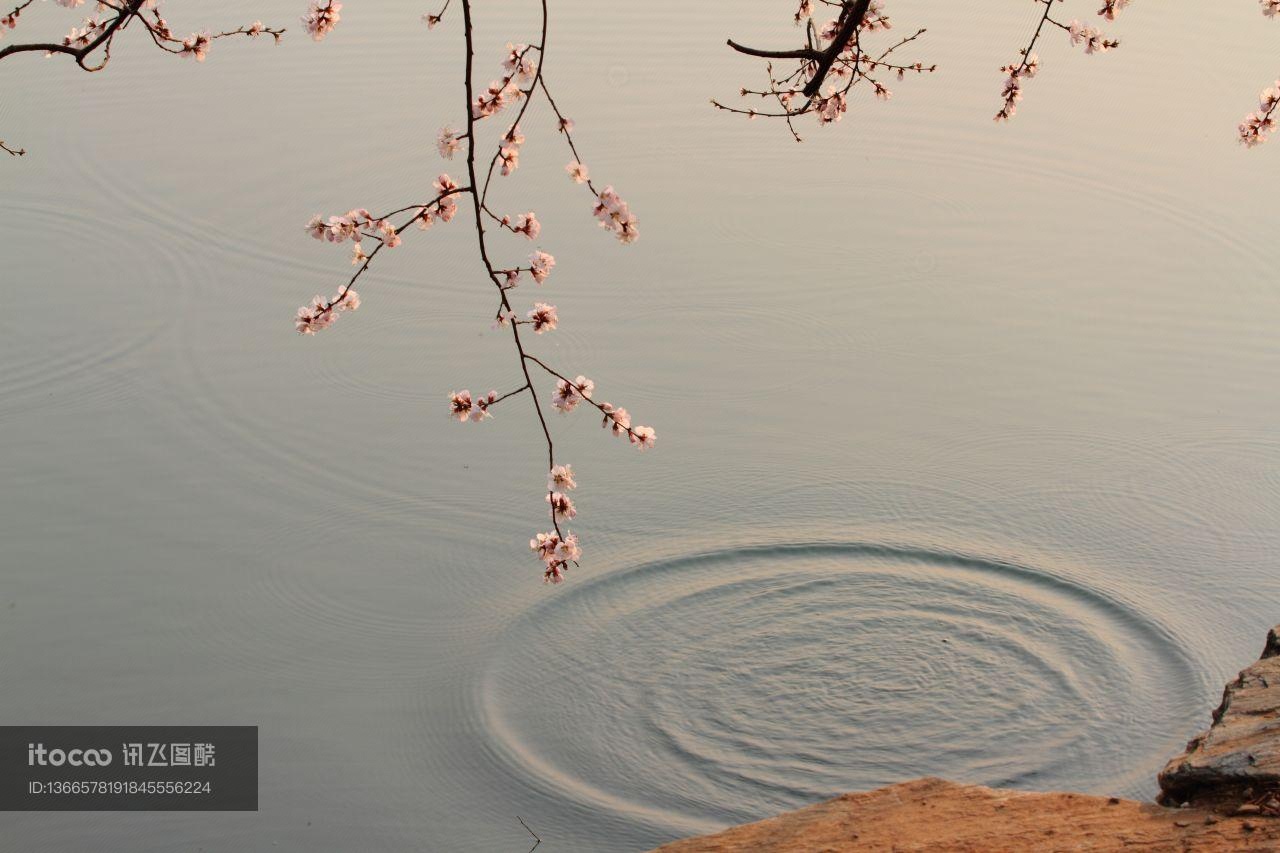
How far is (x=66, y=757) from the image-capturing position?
397cm

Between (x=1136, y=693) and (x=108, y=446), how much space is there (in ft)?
11.1

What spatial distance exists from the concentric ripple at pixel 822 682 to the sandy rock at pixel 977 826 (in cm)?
54

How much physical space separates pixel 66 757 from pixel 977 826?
2.36 m

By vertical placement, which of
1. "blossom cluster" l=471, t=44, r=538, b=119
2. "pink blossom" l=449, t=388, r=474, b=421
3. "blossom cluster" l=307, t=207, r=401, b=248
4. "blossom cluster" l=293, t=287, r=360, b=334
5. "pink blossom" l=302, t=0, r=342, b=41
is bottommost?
"pink blossom" l=449, t=388, r=474, b=421

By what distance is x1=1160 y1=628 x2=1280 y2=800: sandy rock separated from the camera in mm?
2979

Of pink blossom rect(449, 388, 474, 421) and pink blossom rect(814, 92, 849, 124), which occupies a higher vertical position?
pink blossom rect(814, 92, 849, 124)

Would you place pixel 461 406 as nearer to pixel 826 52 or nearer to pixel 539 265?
pixel 539 265

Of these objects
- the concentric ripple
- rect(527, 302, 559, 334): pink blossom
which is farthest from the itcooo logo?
rect(527, 302, 559, 334): pink blossom

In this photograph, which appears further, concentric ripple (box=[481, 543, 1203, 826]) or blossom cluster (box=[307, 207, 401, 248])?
concentric ripple (box=[481, 543, 1203, 826])

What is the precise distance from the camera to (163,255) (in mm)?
6238

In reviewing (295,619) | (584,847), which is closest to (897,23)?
(295,619)

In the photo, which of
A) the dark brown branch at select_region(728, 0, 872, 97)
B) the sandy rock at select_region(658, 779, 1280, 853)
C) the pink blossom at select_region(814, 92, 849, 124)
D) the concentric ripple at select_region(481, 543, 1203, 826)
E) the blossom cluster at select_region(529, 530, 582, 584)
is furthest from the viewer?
the concentric ripple at select_region(481, 543, 1203, 826)

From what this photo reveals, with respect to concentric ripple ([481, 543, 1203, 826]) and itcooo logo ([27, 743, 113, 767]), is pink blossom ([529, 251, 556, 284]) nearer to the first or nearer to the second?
concentric ripple ([481, 543, 1203, 826])

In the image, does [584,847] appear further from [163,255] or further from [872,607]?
[163,255]
